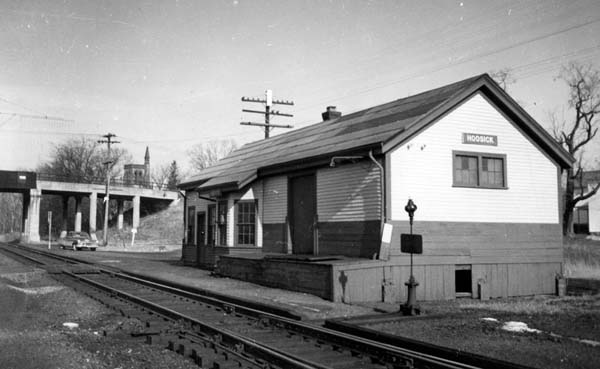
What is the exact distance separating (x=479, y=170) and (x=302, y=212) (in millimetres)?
6027

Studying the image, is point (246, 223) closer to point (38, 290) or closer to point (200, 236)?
point (200, 236)

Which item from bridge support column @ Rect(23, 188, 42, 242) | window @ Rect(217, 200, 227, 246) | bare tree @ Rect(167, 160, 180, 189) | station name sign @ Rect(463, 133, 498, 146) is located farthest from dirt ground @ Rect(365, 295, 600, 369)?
bare tree @ Rect(167, 160, 180, 189)

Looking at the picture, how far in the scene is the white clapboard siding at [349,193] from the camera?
15.5 metres

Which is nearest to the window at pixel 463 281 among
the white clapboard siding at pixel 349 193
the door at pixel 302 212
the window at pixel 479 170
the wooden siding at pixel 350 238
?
the window at pixel 479 170

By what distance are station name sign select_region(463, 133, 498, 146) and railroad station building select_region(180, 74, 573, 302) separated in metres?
0.05

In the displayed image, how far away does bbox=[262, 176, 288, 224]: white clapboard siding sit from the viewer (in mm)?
19906

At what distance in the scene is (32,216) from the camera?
6319cm

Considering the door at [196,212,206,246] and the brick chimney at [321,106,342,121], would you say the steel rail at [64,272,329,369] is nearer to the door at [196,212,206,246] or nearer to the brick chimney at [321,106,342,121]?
the door at [196,212,206,246]

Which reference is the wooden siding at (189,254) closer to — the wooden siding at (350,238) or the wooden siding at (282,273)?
the wooden siding at (282,273)

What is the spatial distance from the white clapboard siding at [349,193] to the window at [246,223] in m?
4.42

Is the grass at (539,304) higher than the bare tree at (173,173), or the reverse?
the bare tree at (173,173)

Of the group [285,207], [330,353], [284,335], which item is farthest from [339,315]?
[285,207]

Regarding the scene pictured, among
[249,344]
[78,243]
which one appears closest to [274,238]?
[249,344]

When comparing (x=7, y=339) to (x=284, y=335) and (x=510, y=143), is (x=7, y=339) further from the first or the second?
(x=510, y=143)
